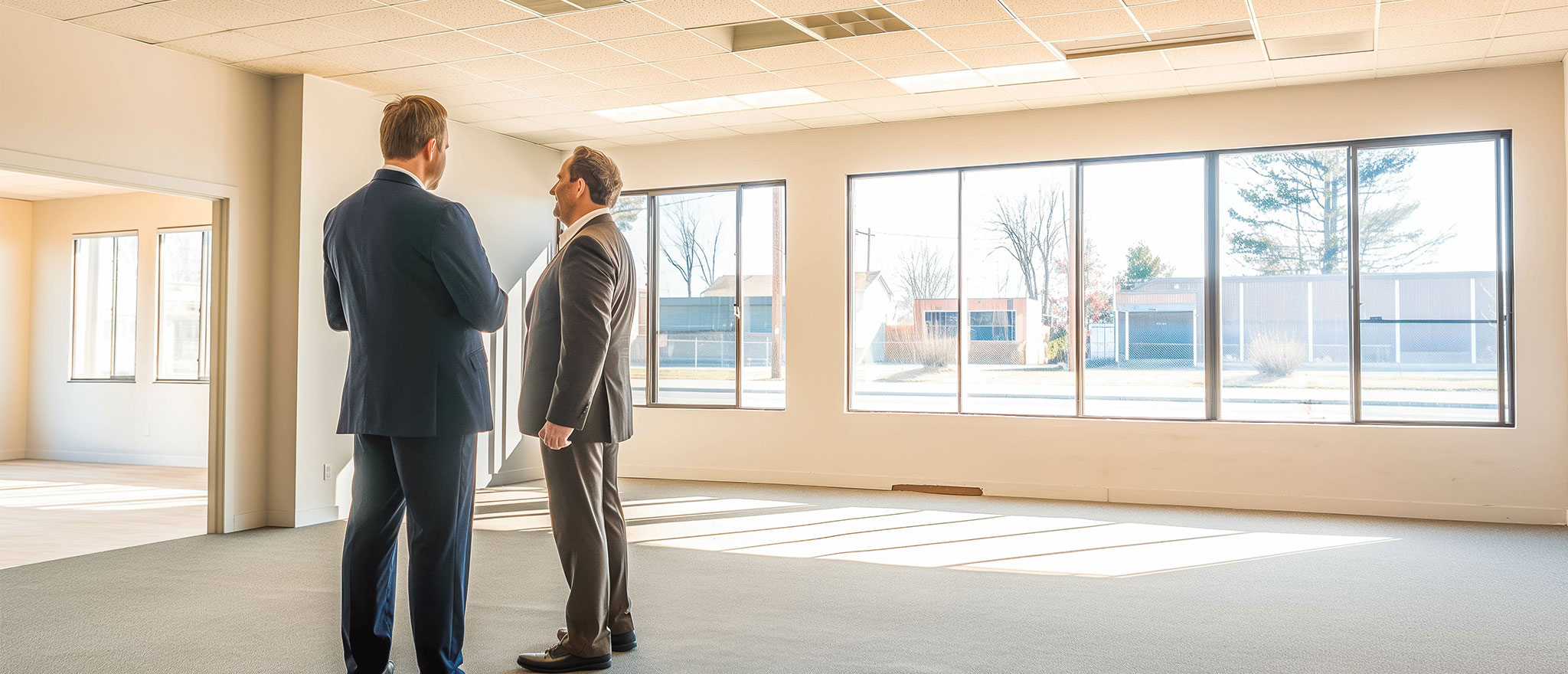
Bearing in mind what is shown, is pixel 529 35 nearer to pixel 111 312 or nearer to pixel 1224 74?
pixel 1224 74

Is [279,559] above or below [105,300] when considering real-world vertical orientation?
below

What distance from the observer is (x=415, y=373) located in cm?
254

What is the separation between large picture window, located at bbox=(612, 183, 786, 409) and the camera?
833 centimetres

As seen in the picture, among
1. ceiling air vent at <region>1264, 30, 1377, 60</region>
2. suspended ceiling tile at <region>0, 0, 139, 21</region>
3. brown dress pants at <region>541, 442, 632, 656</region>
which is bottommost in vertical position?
brown dress pants at <region>541, 442, 632, 656</region>

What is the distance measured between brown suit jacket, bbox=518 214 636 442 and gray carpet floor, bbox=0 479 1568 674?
2.53 ft

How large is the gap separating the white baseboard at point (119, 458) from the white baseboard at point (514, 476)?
3210mm

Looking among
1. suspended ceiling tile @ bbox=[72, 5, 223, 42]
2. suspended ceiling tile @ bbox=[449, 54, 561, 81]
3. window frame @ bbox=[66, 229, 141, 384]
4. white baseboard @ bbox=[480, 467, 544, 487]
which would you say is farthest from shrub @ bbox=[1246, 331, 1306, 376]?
window frame @ bbox=[66, 229, 141, 384]

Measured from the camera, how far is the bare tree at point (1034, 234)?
7551 millimetres

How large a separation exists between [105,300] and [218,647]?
8434mm

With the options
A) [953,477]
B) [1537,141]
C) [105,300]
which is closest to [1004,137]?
[953,477]

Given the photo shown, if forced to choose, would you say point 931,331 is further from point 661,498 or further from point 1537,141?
point 1537,141

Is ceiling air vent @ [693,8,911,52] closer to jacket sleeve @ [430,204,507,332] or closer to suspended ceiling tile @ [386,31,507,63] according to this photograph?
suspended ceiling tile @ [386,31,507,63]

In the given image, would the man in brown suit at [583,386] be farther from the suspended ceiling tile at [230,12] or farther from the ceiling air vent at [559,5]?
the suspended ceiling tile at [230,12]

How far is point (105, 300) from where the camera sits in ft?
33.8
